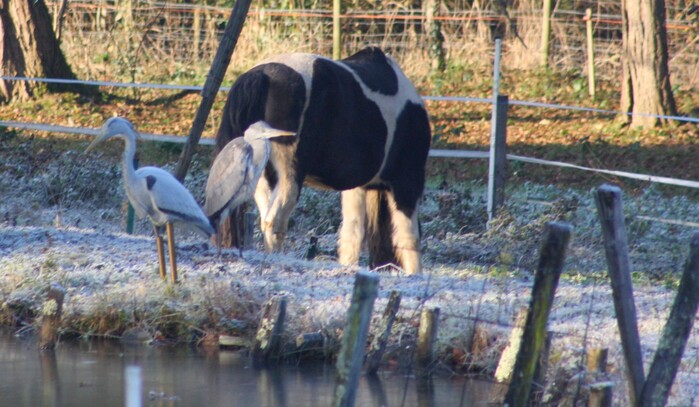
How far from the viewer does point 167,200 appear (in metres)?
7.11

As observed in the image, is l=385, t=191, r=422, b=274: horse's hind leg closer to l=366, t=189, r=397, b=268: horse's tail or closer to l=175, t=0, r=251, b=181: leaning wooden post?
l=366, t=189, r=397, b=268: horse's tail

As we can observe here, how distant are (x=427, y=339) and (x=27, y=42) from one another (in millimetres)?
11695

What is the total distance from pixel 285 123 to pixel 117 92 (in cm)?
1088

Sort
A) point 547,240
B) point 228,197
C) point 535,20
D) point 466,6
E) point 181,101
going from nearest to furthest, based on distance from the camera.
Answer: point 547,240
point 228,197
point 181,101
point 535,20
point 466,6

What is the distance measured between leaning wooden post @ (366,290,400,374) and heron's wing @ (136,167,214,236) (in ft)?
5.38

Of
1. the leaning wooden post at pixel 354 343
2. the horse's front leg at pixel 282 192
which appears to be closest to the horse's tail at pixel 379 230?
the horse's front leg at pixel 282 192

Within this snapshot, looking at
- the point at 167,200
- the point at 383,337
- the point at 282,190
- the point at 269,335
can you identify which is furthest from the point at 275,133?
the point at 383,337

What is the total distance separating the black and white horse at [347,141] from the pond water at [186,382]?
184 centimetres

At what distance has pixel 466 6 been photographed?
69.5 ft

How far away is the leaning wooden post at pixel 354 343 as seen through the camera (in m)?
4.34

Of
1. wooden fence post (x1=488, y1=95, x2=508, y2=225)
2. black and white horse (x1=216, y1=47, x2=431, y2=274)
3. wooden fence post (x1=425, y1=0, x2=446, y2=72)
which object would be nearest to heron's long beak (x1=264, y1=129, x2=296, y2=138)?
black and white horse (x1=216, y1=47, x2=431, y2=274)

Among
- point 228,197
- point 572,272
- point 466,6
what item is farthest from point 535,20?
point 228,197

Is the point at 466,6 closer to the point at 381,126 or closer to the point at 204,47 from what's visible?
the point at 204,47

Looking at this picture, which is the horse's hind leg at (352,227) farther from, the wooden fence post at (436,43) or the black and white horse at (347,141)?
the wooden fence post at (436,43)
